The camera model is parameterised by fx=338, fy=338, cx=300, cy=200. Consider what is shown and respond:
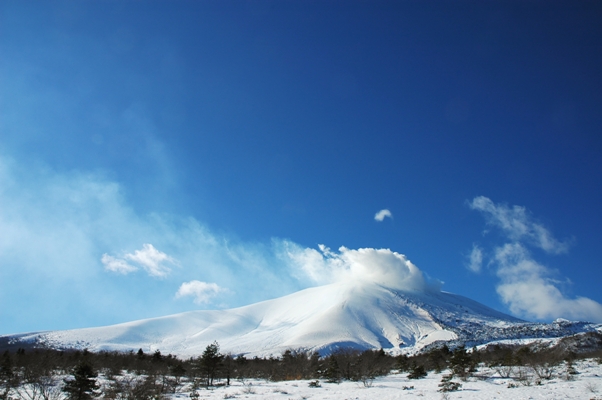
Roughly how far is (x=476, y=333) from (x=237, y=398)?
204m

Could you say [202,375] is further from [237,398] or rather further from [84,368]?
[84,368]

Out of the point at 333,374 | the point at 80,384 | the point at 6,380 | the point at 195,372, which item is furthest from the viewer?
the point at 195,372

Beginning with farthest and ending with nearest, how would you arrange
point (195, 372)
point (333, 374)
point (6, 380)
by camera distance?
point (195, 372) < point (333, 374) < point (6, 380)

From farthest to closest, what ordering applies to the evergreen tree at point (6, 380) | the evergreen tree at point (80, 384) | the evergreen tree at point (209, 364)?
1. the evergreen tree at point (209, 364)
2. the evergreen tree at point (80, 384)
3. the evergreen tree at point (6, 380)

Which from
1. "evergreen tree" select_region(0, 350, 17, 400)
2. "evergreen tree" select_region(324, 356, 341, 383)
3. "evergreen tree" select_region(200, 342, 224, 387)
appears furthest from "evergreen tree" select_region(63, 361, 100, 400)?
"evergreen tree" select_region(324, 356, 341, 383)

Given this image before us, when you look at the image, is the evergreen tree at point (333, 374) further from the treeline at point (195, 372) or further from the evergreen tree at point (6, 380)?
the evergreen tree at point (6, 380)

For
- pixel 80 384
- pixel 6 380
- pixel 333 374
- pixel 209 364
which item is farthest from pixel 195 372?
pixel 80 384

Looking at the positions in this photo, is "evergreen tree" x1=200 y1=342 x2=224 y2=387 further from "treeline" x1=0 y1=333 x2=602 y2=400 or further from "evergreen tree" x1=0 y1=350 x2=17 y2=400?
"evergreen tree" x1=0 y1=350 x2=17 y2=400

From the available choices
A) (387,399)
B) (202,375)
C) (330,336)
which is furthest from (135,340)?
(387,399)

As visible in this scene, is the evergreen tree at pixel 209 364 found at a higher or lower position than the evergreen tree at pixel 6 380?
lower

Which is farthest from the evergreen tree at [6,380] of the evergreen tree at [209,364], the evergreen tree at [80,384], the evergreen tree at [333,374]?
the evergreen tree at [333,374]

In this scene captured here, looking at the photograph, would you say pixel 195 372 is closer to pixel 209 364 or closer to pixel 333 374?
pixel 209 364

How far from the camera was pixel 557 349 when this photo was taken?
65438mm

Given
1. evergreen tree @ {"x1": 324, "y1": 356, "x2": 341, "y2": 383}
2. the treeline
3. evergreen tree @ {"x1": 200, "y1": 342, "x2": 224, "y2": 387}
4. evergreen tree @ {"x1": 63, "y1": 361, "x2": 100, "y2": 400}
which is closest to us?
evergreen tree @ {"x1": 63, "y1": 361, "x2": 100, "y2": 400}
